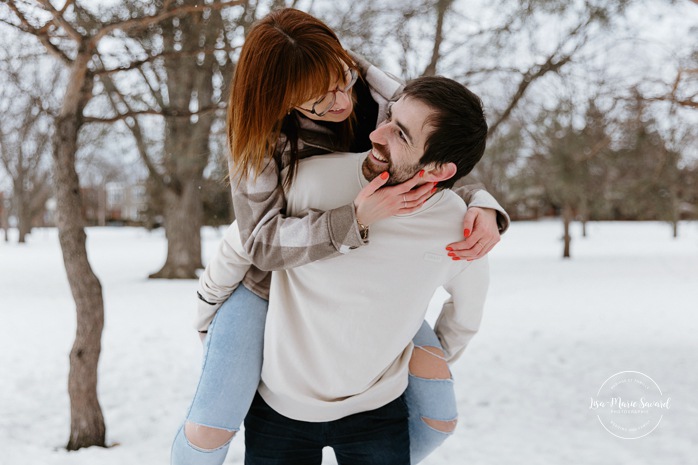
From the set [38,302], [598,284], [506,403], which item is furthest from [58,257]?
[506,403]

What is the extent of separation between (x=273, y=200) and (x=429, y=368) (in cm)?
51

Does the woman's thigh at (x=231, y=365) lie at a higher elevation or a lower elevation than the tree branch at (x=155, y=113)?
lower

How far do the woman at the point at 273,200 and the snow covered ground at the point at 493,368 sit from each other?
2.05m

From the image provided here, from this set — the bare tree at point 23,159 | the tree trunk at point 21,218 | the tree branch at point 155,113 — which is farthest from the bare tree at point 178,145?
the tree trunk at point 21,218

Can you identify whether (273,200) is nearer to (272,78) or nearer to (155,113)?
(272,78)

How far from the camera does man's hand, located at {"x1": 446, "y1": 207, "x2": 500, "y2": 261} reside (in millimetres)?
1128

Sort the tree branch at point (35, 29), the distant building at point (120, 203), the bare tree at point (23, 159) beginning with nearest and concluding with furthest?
1. the tree branch at point (35, 29)
2. the bare tree at point (23, 159)
3. the distant building at point (120, 203)

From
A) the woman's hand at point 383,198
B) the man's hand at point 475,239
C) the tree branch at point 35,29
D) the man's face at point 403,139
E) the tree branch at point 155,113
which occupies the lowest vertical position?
the man's hand at point 475,239

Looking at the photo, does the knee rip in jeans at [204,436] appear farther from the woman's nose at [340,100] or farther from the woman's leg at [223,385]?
the woman's nose at [340,100]

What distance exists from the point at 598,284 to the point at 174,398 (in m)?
7.45

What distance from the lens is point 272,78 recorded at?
1.07 m

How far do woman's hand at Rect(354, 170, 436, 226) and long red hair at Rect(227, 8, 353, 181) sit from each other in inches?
7.0

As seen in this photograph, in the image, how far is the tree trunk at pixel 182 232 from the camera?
9953mm

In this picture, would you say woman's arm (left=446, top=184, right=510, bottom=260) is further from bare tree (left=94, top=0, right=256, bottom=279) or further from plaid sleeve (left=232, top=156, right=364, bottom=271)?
bare tree (left=94, top=0, right=256, bottom=279)
